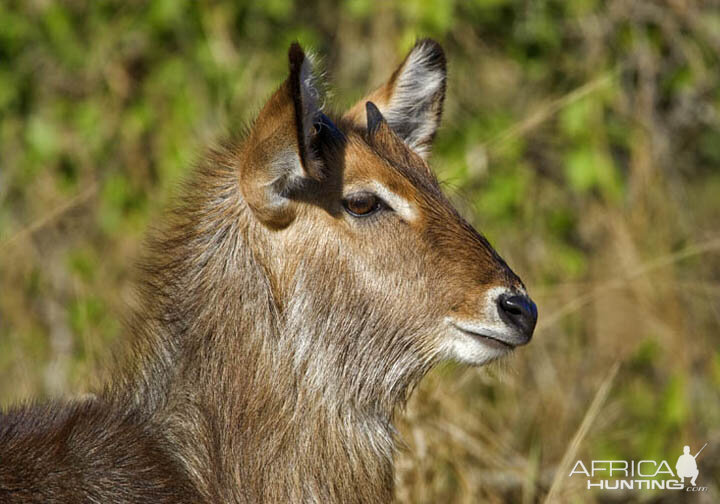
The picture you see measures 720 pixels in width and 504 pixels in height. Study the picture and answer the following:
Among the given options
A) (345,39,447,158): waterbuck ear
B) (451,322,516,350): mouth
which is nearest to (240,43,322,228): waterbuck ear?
(451,322,516,350): mouth

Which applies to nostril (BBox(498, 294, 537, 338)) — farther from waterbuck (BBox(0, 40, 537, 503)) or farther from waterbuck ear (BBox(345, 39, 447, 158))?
waterbuck ear (BBox(345, 39, 447, 158))

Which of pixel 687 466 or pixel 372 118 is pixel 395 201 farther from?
pixel 687 466

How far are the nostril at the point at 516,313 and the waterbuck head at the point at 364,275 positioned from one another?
1cm

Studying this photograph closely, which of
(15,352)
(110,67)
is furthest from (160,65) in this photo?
(15,352)

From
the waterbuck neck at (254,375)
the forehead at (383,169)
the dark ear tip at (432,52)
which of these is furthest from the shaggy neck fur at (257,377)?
the dark ear tip at (432,52)

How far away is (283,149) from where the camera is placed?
139 inches

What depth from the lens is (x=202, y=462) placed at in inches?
143

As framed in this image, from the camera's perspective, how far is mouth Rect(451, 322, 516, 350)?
3.63 metres

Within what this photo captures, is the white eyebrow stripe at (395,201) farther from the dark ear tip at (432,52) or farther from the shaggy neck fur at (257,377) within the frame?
the dark ear tip at (432,52)

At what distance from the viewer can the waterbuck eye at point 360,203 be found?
3.74 meters

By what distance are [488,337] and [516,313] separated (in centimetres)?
13

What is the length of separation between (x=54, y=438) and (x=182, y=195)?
114 cm

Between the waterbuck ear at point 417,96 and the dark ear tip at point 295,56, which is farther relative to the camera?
the waterbuck ear at point 417,96

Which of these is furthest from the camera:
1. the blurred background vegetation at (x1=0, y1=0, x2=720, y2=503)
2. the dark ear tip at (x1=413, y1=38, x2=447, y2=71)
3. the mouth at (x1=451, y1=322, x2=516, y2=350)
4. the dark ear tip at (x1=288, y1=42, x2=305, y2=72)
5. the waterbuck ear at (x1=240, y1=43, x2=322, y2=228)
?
the blurred background vegetation at (x1=0, y1=0, x2=720, y2=503)
